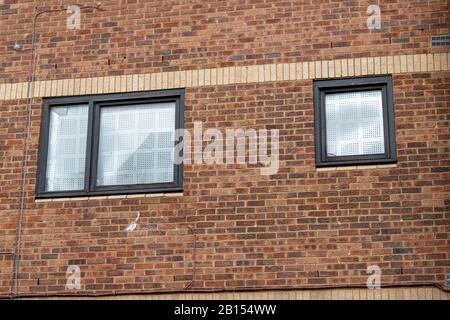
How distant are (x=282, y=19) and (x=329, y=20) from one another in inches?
22.0

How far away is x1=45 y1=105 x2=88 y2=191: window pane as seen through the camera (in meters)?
10.3

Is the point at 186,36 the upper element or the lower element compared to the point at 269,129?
upper

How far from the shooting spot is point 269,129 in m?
9.90

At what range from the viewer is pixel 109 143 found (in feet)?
34.1

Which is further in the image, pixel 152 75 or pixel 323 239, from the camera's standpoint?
pixel 152 75

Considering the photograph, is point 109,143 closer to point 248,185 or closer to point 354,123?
point 248,185

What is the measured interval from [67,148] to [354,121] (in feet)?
11.4

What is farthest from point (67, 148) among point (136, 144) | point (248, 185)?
Answer: point (248, 185)

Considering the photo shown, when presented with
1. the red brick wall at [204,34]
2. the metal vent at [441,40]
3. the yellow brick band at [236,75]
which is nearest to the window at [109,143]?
the yellow brick band at [236,75]

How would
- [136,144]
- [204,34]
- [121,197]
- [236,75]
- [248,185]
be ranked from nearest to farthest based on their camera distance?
[248,185] < [121,197] < [236,75] < [136,144] < [204,34]

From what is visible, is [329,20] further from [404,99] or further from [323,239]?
[323,239]

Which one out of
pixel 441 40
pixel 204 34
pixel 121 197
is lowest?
pixel 121 197
